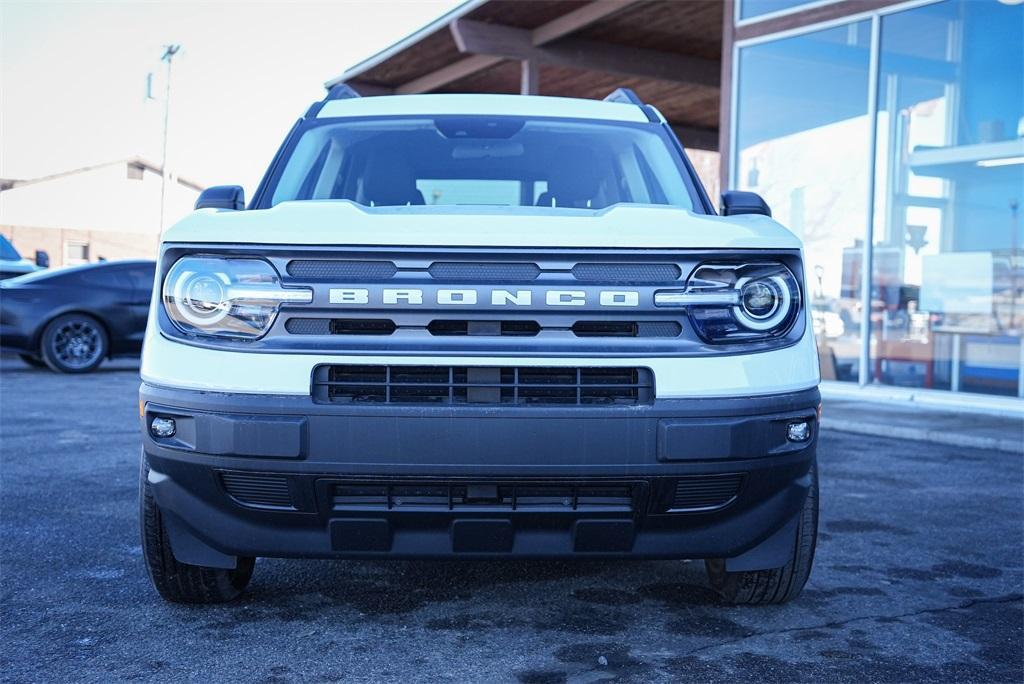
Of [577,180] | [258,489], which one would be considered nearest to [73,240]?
[577,180]

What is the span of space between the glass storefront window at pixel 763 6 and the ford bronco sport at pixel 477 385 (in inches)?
368

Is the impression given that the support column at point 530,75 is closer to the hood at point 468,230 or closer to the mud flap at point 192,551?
the hood at point 468,230

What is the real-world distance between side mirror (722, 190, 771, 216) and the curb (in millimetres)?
4430

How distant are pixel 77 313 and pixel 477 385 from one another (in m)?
10.3

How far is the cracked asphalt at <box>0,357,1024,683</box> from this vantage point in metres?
2.76

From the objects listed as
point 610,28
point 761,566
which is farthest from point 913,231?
point 761,566

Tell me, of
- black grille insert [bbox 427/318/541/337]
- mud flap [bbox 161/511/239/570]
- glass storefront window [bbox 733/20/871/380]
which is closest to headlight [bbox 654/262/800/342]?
black grille insert [bbox 427/318/541/337]

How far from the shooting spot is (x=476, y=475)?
8.54 feet

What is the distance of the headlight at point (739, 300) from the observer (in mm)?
2746

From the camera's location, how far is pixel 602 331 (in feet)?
8.95

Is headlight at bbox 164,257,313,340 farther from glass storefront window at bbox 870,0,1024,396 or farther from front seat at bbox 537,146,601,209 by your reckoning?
glass storefront window at bbox 870,0,1024,396

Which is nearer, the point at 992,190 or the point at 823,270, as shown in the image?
the point at 992,190

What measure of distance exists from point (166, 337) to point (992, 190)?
27.5ft

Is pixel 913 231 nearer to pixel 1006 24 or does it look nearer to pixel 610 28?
pixel 1006 24
